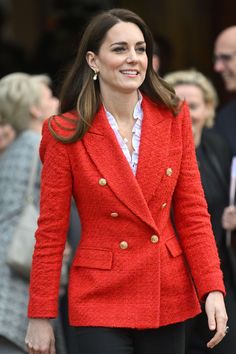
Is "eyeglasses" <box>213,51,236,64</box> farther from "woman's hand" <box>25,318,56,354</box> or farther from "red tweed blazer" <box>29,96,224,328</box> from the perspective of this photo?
"woman's hand" <box>25,318,56,354</box>

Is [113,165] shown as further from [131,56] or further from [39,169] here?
[39,169]

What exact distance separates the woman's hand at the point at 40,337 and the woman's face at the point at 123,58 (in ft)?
3.18

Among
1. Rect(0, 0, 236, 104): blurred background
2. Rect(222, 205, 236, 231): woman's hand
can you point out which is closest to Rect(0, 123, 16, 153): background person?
Rect(222, 205, 236, 231): woman's hand

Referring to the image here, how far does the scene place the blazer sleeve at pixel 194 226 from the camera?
4.41 m

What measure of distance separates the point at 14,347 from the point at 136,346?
176 cm

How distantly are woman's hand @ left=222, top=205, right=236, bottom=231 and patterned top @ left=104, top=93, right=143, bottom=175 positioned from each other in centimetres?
150

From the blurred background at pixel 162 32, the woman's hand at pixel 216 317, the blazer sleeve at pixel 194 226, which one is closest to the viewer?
the woman's hand at pixel 216 317


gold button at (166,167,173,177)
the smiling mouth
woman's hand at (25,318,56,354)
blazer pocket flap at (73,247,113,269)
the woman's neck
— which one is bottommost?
woman's hand at (25,318,56,354)

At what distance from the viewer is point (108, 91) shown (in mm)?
4539

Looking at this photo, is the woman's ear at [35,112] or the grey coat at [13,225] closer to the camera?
the grey coat at [13,225]

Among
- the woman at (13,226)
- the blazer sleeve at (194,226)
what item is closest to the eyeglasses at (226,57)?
the woman at (13,226)

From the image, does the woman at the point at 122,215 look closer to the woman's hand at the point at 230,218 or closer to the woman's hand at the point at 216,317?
the woman's hand at the point at 216,317

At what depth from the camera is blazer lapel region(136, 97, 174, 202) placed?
14.5 feet

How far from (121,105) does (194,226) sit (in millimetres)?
564
